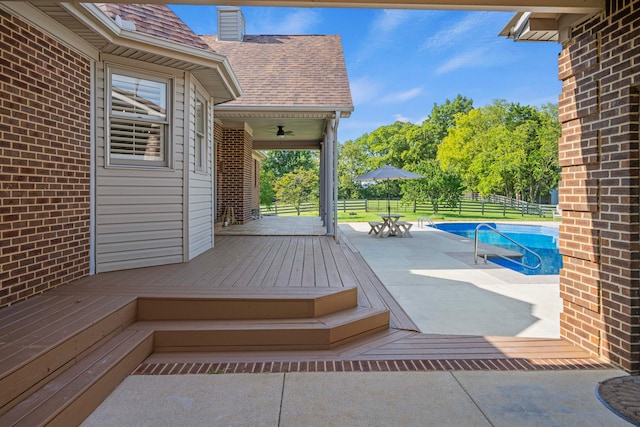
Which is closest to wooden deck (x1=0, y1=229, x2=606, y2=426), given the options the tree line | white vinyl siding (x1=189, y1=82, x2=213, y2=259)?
white vinyl siding (x1=189, y1=82, x2=213, y2=259)

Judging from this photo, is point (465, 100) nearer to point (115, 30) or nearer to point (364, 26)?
point (364, 26)

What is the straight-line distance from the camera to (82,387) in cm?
250

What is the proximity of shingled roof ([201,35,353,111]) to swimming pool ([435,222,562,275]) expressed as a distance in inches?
208

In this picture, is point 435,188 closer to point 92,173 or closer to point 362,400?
point 92,173

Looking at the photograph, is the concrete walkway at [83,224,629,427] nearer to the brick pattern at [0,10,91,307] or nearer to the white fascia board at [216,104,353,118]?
the brick pattern at [0,10,91,307]

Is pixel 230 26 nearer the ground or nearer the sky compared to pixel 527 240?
nearer the sky

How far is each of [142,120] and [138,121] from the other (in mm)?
51

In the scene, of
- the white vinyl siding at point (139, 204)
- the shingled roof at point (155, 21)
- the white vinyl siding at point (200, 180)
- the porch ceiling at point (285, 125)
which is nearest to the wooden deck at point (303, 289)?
the white vinyl siding at point (139, 204)

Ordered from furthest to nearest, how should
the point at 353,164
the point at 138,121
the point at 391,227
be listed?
the point at 353,164 → the point at 391,227 → the point at 138,121

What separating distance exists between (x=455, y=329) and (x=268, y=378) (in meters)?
2.04

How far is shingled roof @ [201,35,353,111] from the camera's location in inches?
336

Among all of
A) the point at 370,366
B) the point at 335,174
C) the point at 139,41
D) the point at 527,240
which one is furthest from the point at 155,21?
the point at 527,240

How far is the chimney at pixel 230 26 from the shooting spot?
12.2m

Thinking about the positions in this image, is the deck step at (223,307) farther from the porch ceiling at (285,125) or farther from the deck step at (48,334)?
the porch ceiling at (285,125)
